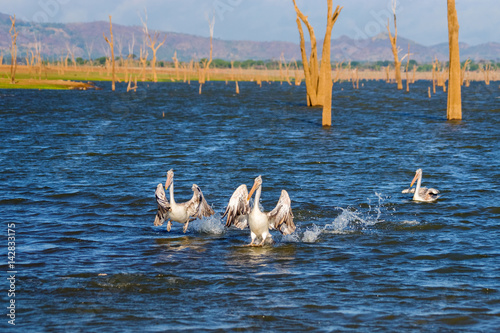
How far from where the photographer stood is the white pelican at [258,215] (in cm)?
1205

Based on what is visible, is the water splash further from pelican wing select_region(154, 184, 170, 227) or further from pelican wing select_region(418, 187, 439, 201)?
pelican wing select_region(418, 187, 439, 201)

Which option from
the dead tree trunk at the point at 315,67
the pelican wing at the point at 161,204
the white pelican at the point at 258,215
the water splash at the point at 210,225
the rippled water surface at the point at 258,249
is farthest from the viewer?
the dead tree trunk at the point at 315,67

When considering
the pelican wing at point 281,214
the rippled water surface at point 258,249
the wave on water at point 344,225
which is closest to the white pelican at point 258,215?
the pelican wing at point 281,214

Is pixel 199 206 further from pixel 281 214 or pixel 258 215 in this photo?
pixel 281 214

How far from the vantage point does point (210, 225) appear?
1352cm

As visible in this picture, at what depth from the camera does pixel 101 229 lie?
13633 millimetres

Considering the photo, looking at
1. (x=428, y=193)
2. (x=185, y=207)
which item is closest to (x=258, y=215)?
(x=185, y=207)

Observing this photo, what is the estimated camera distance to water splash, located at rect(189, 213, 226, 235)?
531 inches

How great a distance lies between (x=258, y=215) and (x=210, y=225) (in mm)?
1812

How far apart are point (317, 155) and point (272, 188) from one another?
7.34m

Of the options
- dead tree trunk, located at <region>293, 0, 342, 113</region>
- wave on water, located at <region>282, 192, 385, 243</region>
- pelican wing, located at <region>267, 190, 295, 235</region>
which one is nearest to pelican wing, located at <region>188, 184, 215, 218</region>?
pelican wing, located at <region>267, 190, 295, 235</region>

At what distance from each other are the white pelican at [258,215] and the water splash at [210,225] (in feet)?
2.94

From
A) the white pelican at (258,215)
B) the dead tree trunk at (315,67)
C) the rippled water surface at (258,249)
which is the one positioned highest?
the dead tree trunk at (315,67)

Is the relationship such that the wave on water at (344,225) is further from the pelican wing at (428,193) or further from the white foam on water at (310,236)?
the pelican wing at (428,193)
